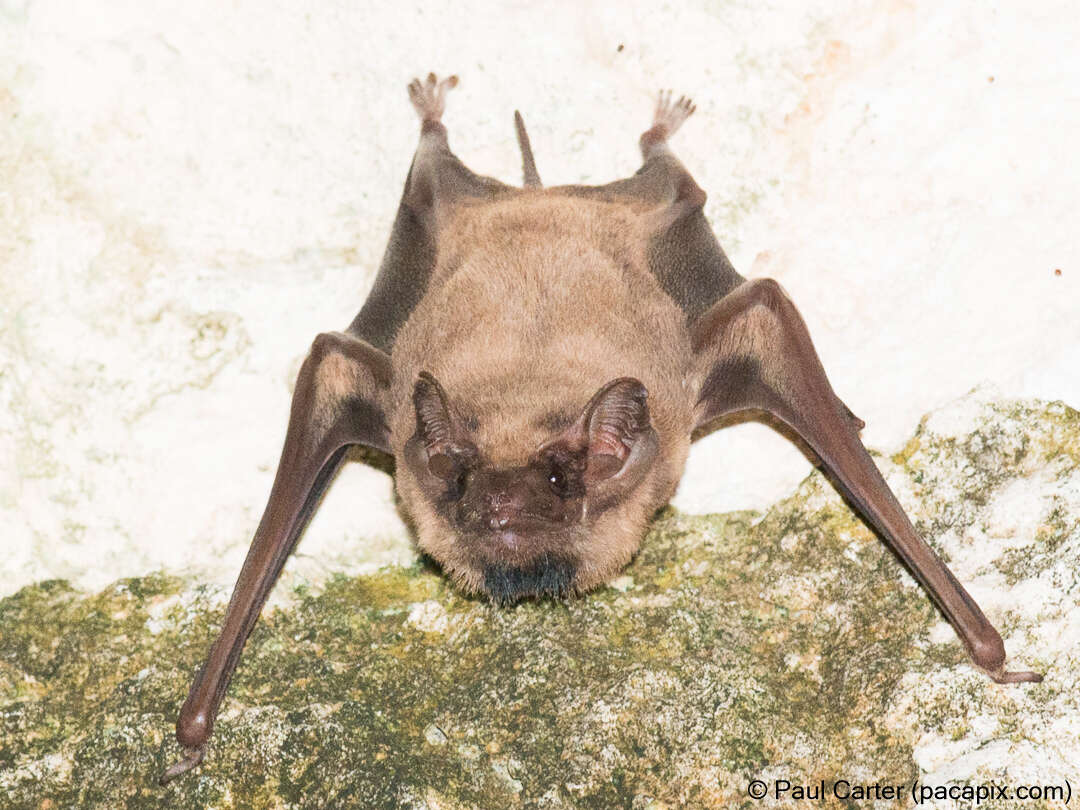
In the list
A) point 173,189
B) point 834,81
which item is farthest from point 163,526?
point 834,81

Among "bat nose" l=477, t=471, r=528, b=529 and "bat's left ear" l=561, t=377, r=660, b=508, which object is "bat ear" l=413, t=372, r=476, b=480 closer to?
"bat nose" l=477, t=471, r=528, b=529

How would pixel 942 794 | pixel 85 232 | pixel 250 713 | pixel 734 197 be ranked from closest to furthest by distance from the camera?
1. pixel 942 794
2. pixel 250 713
3. pixel 85 232
4. pixel 734 197

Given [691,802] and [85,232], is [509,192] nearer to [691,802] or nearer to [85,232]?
[85,232]

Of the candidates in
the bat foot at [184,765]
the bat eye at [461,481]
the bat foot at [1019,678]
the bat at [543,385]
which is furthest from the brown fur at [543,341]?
the bat foot at [1019,678]

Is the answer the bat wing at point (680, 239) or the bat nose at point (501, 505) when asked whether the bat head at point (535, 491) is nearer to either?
the bat nose at point (501, 505)

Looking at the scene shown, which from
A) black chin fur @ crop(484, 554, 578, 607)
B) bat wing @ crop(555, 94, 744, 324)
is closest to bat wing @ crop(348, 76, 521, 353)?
bat wing @ crop(555, 94, 744, 324)

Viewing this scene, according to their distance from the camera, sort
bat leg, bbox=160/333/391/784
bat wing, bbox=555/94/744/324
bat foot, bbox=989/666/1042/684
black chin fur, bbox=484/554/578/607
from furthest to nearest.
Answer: bat wing, bbox=555/94/744/324, bat leg, bbox=160/333/391/784, black chin fur, bbox=484/554/578/607, bat foot, bbox=989/666/1042/684
